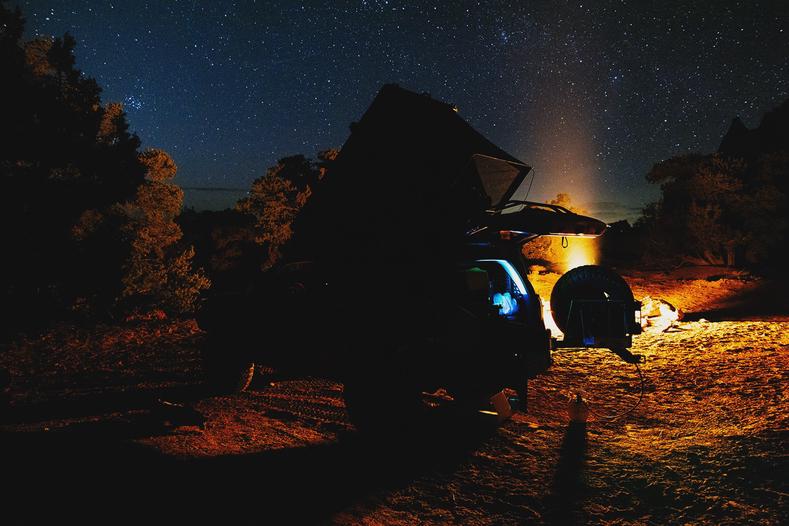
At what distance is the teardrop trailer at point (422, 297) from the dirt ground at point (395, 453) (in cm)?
52

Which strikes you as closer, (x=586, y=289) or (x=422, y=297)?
(x=422, y=297)

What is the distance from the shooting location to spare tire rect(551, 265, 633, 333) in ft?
17.3

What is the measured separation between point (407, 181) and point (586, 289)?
8.76 ft

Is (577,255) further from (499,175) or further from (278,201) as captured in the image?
(499,175)

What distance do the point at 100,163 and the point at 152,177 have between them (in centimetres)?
167

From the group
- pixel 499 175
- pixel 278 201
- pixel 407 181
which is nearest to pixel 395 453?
pixel 407 181

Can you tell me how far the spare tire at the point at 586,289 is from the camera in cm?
529

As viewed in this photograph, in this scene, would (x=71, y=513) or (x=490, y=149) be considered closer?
(x=71, y=513)

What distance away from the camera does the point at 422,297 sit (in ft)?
13.7

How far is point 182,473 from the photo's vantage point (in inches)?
146

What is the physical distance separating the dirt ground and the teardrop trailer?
0.52m

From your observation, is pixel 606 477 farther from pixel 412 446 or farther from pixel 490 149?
pixel 490 149

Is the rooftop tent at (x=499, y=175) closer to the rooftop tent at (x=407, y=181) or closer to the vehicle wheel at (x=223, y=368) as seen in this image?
the rooftop tent at (x=407, y=181)

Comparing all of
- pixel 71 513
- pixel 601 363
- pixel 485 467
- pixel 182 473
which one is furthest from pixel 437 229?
pixel 601 363
